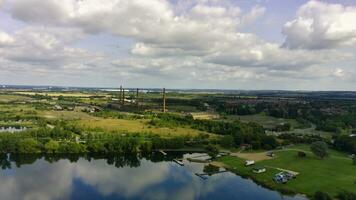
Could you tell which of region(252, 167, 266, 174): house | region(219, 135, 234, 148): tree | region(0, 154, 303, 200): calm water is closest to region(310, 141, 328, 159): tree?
region(252, 167, 266, 174): house

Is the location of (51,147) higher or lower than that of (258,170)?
higher

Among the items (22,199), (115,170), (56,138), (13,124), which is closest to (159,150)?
(115,170)

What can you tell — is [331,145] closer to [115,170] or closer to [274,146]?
[274,146]

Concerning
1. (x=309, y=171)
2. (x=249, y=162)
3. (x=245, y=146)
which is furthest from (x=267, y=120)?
(x=309, y=171)

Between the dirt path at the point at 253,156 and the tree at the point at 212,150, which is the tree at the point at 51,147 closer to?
the tree at the point at 212,150

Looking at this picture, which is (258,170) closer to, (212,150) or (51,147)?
(212,150)

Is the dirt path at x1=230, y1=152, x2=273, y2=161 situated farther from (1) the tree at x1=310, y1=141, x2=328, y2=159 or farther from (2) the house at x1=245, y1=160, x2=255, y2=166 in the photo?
(1) the tree at x1=310, y1=141, x2=328, y2=159
